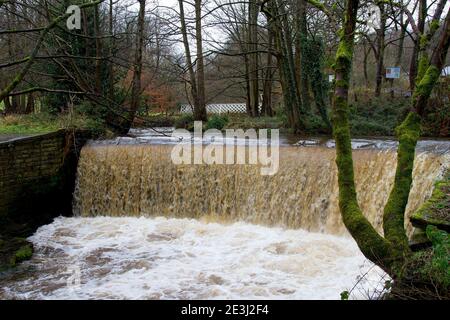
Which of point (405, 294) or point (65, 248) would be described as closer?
point (405, 294)

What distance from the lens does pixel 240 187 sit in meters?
9.21

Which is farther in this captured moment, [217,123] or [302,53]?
[217,123]

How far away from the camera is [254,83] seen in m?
21.1

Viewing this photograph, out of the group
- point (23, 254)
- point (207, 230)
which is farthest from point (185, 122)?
point (23, 254)

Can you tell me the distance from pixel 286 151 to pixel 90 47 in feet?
27.9

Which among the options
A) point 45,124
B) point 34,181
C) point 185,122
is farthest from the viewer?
point 185,122

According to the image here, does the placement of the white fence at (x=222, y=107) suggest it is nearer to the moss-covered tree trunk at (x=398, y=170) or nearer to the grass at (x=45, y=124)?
the grass at (x=45, y=124)

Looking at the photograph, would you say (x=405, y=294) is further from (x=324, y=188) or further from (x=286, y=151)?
(x=286, y=151)

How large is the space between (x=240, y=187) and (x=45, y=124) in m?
5.94

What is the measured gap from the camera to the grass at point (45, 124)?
1115 centimetres

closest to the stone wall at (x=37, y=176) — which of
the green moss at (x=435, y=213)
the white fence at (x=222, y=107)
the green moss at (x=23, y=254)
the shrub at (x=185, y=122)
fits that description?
the green moss at (x=23, y=254)

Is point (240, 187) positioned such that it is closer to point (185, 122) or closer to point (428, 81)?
point (428, 81)
